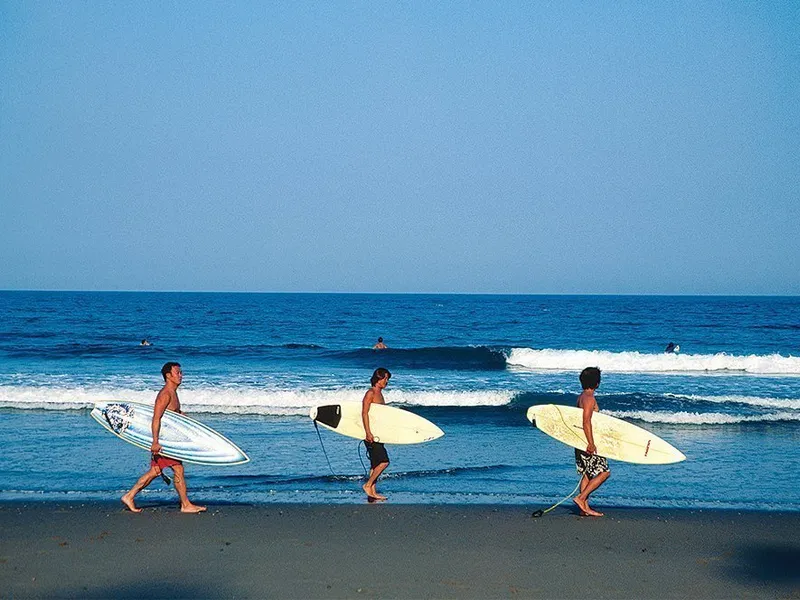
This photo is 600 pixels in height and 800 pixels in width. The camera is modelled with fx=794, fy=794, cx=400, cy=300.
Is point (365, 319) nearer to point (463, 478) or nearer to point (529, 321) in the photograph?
point (529, 321)

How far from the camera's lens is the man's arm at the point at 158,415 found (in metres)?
7.38

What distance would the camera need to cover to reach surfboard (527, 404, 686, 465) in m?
8.31

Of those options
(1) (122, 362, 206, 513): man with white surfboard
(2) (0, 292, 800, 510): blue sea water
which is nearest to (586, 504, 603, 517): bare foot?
(2) (0, 292, 800, 510): blue sea water

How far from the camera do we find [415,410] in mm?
16344

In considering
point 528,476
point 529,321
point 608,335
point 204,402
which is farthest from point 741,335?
point 528,476

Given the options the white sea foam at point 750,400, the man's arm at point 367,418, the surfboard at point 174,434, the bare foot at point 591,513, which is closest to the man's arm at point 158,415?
the surfboard at point 174,434

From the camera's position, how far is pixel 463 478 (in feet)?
31.8

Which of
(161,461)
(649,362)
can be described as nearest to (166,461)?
(161,461)

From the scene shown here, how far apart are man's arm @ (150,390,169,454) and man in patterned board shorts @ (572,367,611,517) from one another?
3977mm

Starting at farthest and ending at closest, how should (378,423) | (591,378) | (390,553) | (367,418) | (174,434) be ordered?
(378,423), (367,418), (174,434), (591,378), (390,553)

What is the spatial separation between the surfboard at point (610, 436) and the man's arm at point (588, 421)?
430 mm

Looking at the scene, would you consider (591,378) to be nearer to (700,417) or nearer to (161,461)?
(161,461)

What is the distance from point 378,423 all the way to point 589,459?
2478mm

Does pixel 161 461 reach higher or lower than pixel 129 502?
higher
